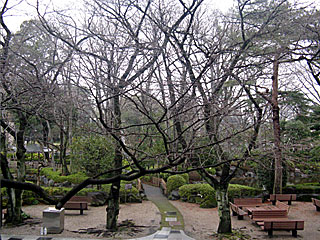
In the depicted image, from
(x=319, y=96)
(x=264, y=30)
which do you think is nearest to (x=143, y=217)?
(x=264, y=30)

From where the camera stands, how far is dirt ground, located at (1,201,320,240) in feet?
28.2

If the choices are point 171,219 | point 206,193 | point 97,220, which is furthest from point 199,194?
point 97,220

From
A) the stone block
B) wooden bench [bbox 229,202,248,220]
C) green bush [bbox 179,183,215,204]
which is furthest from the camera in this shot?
green bush [bbox 179,183,215,204]

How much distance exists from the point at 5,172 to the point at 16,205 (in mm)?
1424

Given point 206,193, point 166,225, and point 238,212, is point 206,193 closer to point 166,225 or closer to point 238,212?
point 238,212

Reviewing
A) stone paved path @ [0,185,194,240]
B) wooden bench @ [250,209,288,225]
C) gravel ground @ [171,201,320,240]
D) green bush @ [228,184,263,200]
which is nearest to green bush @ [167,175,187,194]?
stone paved path @ [0,185,194,240]

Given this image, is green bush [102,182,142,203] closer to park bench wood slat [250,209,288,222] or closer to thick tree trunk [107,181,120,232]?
thick tree trunk [107,181,120,232]

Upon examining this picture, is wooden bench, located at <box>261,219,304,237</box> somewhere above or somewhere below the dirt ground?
above

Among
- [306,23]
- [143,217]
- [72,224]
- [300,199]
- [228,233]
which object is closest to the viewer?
[306,23]

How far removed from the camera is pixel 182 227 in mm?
9656

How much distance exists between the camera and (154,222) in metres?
10.5

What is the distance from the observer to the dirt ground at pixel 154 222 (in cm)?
860

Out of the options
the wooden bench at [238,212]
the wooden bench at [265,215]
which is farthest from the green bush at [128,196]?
the wooden bench at [265,215]

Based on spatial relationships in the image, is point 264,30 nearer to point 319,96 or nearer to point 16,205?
point 16,205
